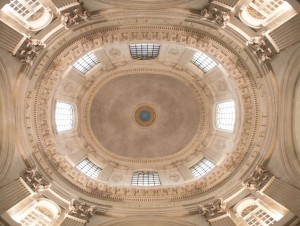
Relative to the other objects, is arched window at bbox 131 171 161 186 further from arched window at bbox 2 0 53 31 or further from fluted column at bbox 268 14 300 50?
fluted column at bbox 268 14 300 50

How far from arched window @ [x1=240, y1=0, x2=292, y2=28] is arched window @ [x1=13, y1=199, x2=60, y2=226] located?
1727cm

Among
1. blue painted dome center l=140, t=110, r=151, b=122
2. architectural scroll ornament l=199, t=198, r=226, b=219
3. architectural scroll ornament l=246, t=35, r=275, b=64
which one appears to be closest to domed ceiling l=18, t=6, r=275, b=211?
blue painted dome center l=140, t=110, r=151, b=122

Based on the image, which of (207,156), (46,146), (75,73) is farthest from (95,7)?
(207,156)

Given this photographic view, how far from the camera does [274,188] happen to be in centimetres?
2211

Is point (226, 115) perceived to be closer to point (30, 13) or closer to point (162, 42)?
point (162, 42)

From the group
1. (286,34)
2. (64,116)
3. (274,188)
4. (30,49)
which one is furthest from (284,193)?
(64,116)

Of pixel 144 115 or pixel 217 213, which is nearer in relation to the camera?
pixel 217 213

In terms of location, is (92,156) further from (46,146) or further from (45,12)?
(45,12)

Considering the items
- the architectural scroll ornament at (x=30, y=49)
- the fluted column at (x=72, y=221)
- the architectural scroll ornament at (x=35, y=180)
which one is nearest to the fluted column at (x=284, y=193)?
the fluted column at (x=72, y=221)

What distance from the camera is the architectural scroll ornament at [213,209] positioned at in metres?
24.1

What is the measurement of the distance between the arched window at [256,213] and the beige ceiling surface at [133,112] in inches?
408

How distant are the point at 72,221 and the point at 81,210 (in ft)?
3.36

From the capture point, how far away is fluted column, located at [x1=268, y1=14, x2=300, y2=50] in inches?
736

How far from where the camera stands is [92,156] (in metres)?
31.7
